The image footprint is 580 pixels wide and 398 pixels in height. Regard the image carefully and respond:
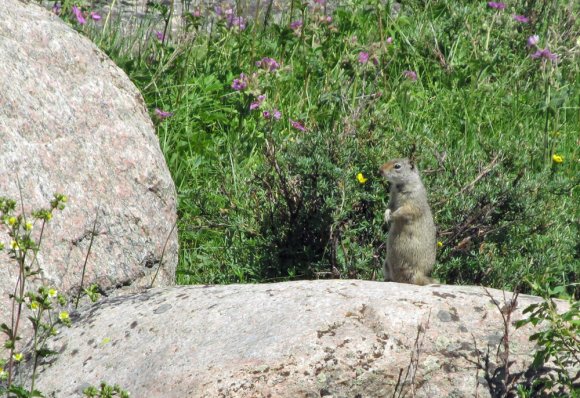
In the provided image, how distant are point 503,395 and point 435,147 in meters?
2.69

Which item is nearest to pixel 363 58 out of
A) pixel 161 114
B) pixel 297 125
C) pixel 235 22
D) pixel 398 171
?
pixel 297 125

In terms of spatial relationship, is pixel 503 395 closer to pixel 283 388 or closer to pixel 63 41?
pixel 283 388

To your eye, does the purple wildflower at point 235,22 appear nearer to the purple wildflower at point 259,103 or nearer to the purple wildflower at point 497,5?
the purple wildflower at point 259,103

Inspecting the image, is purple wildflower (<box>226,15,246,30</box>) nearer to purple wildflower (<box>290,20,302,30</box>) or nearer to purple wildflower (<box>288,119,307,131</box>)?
purple wildflower (<box>290,20,302,30</box>)

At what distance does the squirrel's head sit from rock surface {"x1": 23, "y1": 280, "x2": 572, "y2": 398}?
1.20m

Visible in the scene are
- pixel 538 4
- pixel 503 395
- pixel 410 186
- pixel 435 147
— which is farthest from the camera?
pixel 538 4

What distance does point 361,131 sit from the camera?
18.9 ft

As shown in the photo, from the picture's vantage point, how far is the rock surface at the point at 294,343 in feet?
11.7

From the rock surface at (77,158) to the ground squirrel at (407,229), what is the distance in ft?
3.82

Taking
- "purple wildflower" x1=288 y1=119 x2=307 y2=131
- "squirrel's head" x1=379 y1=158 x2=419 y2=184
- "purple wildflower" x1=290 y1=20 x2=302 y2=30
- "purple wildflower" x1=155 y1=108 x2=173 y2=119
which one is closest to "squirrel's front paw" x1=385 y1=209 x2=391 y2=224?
"squirrel's head" x1=379 y1=158 x2=419 y2=184

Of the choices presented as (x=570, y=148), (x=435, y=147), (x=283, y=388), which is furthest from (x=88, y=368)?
(x=570, y=148)

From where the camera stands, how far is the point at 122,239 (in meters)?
4.81

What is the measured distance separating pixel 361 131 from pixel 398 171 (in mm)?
547

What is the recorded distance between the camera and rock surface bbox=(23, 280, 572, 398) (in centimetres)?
358
